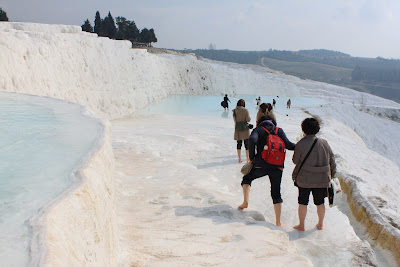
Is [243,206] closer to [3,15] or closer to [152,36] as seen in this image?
[3,15]

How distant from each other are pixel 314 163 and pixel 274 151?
1.68ft

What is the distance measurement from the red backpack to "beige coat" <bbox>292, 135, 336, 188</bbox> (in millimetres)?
185

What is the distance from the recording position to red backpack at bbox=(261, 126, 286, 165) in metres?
4.25

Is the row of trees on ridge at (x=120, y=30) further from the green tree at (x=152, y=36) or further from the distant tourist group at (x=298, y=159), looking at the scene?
the distant tourist group at (x=298, y=159)

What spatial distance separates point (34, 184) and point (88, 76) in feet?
42.7

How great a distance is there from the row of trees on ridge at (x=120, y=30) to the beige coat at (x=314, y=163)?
1959 inches

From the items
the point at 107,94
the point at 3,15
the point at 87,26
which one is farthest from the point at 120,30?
the point at 107,94

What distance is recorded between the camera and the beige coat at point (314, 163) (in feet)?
13.6

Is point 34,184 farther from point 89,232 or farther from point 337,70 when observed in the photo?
point 337,70

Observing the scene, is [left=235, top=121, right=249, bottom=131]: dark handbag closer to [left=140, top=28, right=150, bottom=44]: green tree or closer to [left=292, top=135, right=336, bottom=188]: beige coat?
[left=292, top=135, right=336, bottom=188]: beige coat

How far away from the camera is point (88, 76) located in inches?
568

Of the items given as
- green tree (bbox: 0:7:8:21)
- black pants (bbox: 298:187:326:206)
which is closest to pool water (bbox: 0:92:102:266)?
black pants (bbox: 298:187:326:206)

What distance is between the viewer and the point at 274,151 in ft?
13.9

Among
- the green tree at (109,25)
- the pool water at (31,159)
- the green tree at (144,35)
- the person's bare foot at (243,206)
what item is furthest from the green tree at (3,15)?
the person's bare foot at (243,206)
